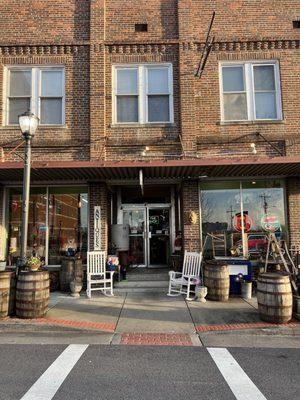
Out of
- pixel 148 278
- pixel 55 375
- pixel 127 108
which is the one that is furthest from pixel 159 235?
pixel 55 375

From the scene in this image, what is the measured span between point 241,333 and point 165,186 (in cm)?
677

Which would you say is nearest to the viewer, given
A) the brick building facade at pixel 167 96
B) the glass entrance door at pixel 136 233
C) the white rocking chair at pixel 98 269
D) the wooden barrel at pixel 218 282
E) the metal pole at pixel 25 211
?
the metal pole at pixel 25 211

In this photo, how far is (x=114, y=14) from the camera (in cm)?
1173

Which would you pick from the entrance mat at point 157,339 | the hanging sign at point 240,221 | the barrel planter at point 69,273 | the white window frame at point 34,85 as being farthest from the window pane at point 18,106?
the entrance mat at point 157,339

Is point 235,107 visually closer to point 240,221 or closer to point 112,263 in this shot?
point 240,221

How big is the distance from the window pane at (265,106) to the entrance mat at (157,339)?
7.34m

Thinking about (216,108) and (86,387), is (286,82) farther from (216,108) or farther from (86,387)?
(86,387)

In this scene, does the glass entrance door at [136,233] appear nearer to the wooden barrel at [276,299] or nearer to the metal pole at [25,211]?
the metal pole at [25,211]

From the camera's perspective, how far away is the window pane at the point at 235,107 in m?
11.5

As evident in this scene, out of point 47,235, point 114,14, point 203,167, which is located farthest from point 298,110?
point 47,235

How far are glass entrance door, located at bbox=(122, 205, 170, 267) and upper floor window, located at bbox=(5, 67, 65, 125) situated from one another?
12.8ft

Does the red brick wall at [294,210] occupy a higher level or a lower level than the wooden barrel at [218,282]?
higher

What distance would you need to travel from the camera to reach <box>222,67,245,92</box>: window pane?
11.6 metres

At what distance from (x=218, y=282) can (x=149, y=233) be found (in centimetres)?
427
